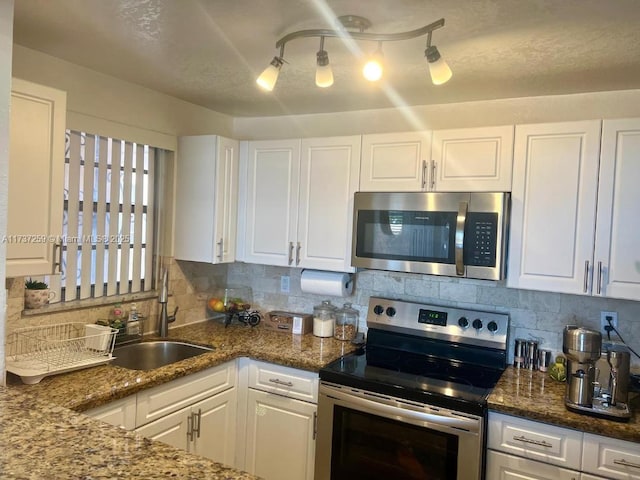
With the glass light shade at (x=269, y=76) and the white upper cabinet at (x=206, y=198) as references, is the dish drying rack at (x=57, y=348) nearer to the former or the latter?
the white upper cabinet at (x=206, y=198)

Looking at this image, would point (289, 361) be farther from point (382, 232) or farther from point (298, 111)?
point (298, 111)

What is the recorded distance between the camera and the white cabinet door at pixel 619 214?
207 cm

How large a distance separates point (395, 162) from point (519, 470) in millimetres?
1546

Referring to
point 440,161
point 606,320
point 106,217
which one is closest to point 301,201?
point 440,161

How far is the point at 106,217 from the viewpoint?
2.68m

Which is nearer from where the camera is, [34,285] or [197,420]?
[34,285]

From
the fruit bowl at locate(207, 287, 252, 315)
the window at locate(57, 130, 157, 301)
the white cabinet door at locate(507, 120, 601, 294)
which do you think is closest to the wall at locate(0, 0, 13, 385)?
the window at locate(57, 130, 157, 301)

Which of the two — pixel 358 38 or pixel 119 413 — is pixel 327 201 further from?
pixel 119 413

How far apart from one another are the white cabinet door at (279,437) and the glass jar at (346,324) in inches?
21.8

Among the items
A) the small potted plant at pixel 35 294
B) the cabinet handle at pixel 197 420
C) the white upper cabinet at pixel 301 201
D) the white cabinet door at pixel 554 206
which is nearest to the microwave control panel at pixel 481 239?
the white cabinet door at pixel 554 206

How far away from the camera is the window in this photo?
249 cm

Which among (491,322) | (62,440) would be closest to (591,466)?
(491,322)

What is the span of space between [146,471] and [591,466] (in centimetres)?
170

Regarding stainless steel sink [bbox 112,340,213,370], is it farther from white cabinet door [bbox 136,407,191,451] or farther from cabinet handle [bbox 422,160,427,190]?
cabinet handle [bbox 422,160,427,190]
